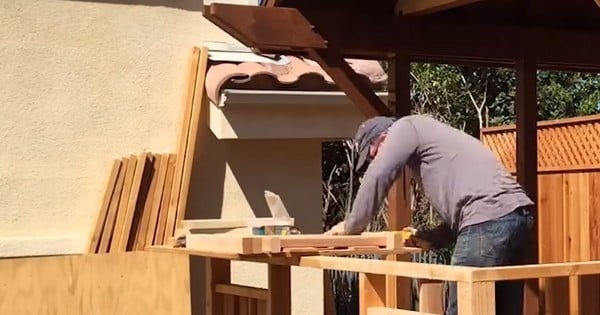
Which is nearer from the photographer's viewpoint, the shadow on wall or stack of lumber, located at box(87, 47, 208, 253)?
stack of lumber, located at box(87, 47, 208, 253)

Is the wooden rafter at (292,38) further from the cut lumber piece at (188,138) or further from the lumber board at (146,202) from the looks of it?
the lumber board at (146,202)

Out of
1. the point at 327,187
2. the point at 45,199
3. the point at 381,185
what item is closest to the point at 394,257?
the point at 381,185

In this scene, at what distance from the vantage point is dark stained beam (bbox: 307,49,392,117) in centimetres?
569

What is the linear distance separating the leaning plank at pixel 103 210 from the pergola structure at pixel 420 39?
4.36 feet

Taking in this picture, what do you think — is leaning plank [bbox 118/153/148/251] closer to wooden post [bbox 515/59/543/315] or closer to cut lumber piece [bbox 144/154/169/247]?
cut lumber piece [bbox 144/154/169/247]

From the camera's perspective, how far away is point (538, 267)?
3631mm

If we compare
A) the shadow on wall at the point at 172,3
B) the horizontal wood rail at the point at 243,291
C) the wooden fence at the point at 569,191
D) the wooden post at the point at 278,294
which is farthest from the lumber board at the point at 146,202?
the wooden fence at the point at 569,191

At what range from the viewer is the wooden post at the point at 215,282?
5785 millimetres

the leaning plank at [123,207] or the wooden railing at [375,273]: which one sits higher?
the leaning plank at [123,207]

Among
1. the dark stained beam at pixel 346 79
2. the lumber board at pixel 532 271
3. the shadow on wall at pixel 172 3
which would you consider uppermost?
the shadow on wall at pixel 172 3

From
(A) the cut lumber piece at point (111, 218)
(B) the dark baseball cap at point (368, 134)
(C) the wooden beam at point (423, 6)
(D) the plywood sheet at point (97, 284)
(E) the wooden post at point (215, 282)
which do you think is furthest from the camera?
(A) the cut lumber piece at point (111, 218)

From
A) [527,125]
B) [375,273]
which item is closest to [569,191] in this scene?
[527,125]

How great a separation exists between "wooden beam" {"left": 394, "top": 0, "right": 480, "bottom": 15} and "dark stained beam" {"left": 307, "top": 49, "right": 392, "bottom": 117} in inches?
22.7

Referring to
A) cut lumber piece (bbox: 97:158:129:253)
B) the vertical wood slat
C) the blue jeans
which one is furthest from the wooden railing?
the vertical wood slat
